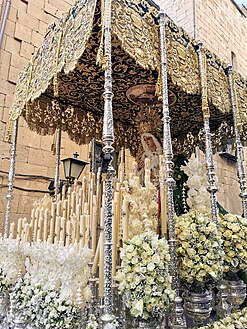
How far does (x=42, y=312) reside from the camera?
1.36 meters

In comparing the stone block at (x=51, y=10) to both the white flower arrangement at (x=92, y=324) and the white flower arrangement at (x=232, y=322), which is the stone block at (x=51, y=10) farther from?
the white flower arrangement at (x=232, y=322)

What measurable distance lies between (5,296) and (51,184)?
1964 millimetres

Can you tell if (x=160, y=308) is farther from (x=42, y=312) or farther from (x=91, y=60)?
(x=91, y=60)

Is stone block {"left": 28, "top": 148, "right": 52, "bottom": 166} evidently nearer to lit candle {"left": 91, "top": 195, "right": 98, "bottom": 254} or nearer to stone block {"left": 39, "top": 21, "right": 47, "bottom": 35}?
stone block {"left": 39, "top": 21, "right": 47, "bottom": 35}

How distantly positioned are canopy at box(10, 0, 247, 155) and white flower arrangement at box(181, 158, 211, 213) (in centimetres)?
65

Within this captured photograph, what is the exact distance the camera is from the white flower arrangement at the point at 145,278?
127 centimetres

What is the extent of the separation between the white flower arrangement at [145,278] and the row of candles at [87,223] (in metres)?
0.20

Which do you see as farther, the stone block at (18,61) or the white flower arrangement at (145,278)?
the stone block at (18,61)

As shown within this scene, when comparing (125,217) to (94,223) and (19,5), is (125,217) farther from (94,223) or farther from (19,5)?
(19,5)

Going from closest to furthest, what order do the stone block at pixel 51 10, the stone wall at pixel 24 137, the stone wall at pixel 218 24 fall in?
1. the stone wall at pixel 24 137
2. the stone block at pixel 51 10
3. the stone wall at pixel 218 24

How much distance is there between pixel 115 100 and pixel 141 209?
1986 millimetres

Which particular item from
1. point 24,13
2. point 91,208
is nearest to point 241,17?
point 24,13

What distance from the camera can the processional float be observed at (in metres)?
1.67

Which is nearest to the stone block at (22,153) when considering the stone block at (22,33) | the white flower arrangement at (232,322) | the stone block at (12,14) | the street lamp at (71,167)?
the street lamp at (71,167)
